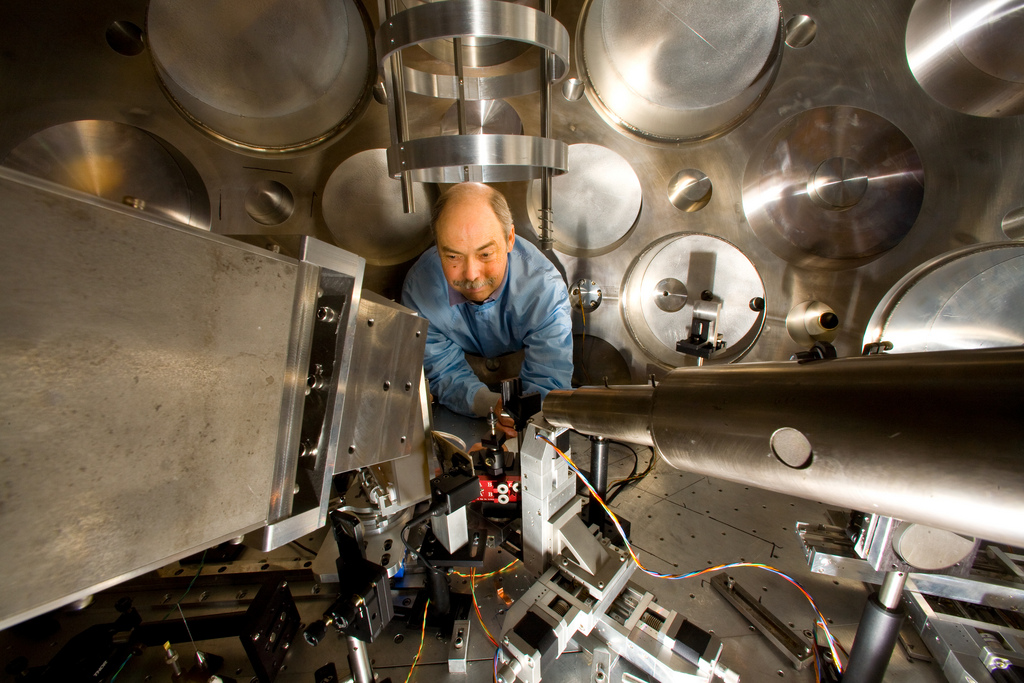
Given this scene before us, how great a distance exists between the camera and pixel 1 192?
0.21m

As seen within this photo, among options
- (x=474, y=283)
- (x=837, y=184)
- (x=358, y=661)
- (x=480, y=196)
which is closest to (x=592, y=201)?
(x=480, y=196)

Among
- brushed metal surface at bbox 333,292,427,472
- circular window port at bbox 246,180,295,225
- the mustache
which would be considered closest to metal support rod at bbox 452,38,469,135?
brushed metal surface at bbox 333,292,427,472

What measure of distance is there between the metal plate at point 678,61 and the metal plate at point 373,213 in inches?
30.7

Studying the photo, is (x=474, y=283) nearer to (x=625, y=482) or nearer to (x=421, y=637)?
(x=625, y=482)

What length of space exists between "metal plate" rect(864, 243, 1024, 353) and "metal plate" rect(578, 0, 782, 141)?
2.64ft

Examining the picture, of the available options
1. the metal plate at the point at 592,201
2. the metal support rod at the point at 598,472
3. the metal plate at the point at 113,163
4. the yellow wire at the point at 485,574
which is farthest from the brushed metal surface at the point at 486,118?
the yellow wire at the point at 485,574

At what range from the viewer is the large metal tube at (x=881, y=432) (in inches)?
8.9

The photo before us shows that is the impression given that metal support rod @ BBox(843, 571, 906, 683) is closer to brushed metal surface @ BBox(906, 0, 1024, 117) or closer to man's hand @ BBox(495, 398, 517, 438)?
man's hand @ BBox(495, 398, 517, 438)

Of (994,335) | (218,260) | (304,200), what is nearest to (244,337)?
(218,260)

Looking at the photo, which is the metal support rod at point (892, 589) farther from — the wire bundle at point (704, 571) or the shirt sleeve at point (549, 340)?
the shirt sleeve at point (549, 340)

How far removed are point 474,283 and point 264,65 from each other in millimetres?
908

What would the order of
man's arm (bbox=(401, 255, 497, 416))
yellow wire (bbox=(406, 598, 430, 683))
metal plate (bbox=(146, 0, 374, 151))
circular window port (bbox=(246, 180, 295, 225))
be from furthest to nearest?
man's arm (bbox=(401, 255, 497, 416)), circular window port (bbox=(246, 180, 295, 225)), metal plate (bbox=(146, 0, 374, 151)), yellow wire (bbox=(406, 598, 430, 683))

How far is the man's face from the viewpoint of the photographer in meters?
1.28

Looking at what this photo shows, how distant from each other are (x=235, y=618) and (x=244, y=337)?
0.72 metres
